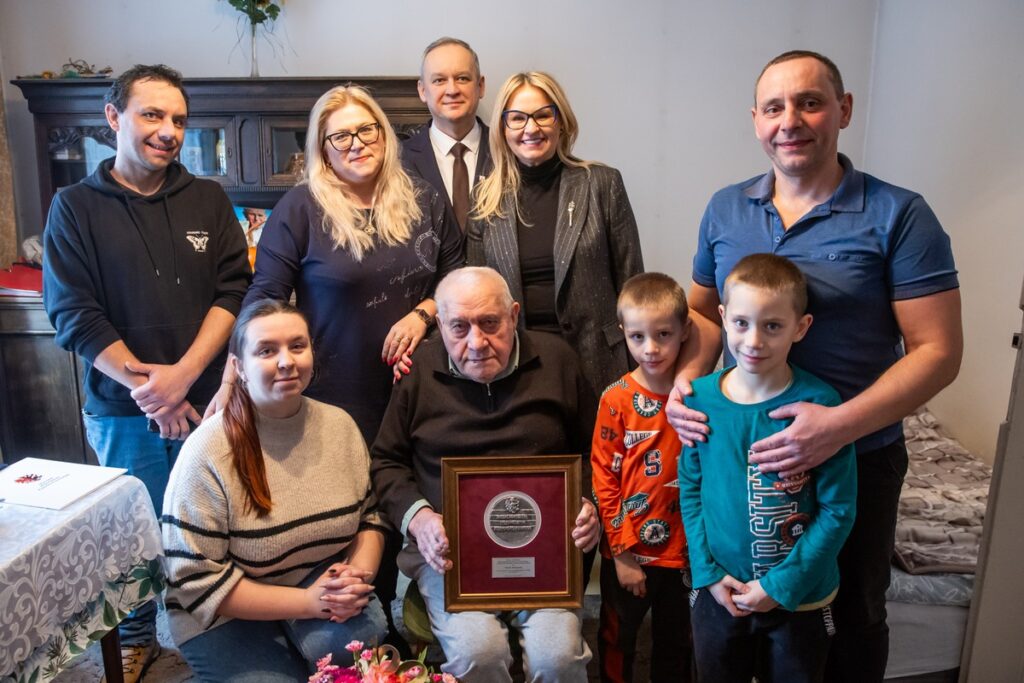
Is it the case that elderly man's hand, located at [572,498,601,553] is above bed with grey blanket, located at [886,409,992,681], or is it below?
above

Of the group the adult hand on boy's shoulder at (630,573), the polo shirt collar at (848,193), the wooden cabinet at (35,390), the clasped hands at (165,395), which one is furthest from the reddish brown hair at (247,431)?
the wooden cabinet at (35,390)

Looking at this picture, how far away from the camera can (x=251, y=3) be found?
368 centimetres

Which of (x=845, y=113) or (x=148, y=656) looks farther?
(x=148, y=656)

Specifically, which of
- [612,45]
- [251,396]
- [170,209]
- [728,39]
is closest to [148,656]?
[251,396]

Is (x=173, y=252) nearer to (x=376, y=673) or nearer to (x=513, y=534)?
(x=513, y=534)

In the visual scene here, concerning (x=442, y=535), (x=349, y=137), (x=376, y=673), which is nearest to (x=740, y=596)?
(x=442, y=535)

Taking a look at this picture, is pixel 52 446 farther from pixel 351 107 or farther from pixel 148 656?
pixel 351 107

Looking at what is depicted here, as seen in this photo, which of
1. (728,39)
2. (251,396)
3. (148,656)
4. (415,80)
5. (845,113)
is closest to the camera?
(845,113)

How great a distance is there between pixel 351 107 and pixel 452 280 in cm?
61

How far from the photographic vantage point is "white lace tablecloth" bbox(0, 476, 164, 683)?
4.74ft

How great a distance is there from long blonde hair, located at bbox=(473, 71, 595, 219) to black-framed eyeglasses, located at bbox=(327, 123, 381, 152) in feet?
1.10

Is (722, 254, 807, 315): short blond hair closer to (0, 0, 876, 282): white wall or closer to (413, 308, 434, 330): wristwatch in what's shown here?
(413, 308, 434, 330): wristwatch

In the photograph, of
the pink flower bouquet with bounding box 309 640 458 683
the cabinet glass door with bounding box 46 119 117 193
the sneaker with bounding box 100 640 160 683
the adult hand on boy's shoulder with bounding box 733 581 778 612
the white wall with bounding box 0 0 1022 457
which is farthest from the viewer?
the white wall with bounding box 0 0 1022 457

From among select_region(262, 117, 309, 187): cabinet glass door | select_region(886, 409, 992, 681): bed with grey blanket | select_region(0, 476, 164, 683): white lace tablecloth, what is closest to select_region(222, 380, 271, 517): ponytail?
select_region(0, 476, 164, 683): white lace tablecloth
